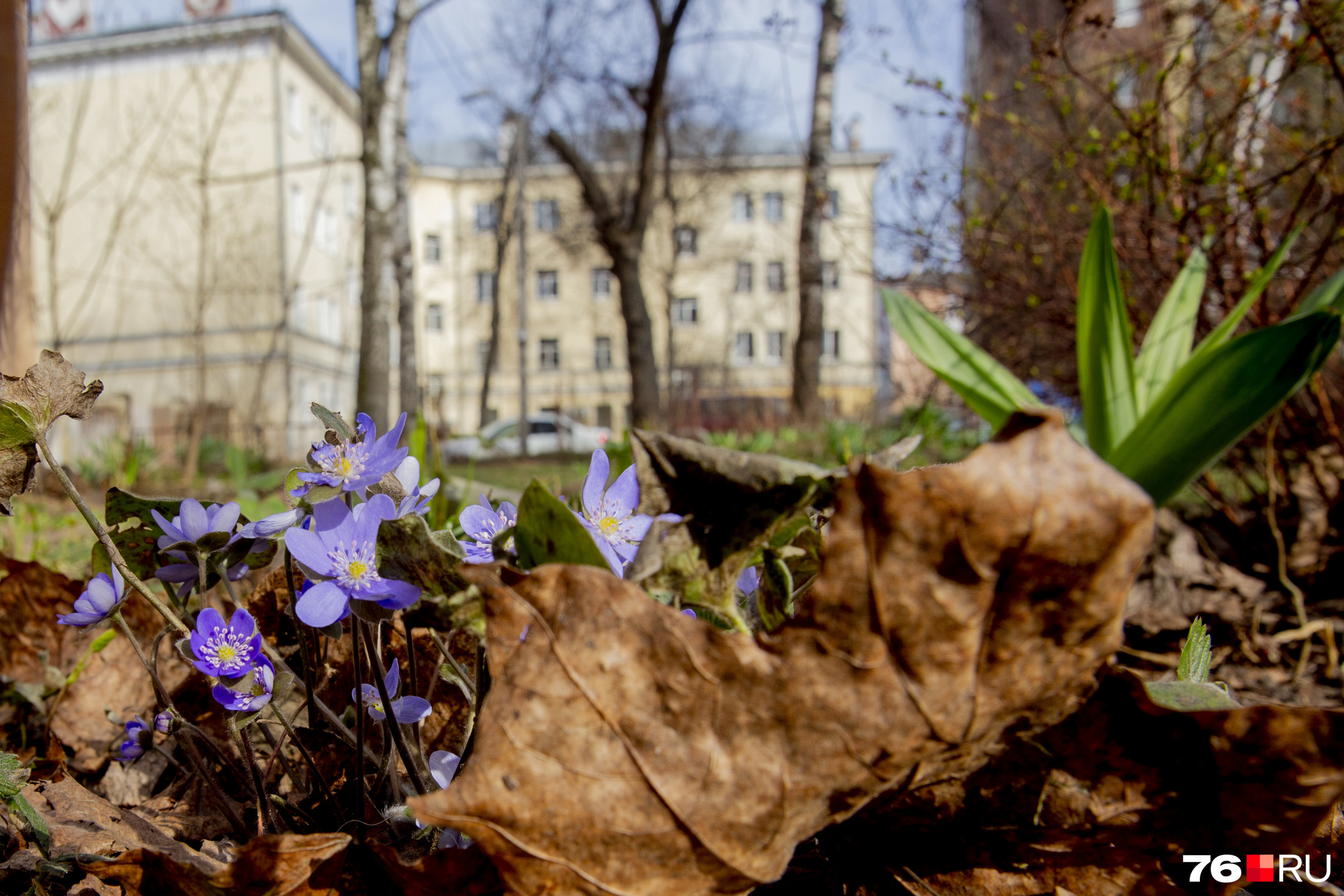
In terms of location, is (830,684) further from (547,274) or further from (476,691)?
(547,274)

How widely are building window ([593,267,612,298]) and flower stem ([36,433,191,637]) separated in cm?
3591

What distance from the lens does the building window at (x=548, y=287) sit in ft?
119

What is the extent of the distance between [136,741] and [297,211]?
24187mm

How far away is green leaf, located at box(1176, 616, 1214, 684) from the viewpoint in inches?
23.8

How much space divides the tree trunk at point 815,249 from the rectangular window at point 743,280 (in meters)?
20.4

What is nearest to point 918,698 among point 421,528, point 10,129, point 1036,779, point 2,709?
point 1036,779

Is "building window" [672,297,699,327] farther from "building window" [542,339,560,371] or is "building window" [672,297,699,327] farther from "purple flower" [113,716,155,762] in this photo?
"purple flower" [113,716,155,762]

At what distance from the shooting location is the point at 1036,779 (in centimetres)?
52

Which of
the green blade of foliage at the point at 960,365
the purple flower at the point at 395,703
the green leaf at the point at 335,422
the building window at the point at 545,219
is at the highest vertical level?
the building window at the point at 545,219

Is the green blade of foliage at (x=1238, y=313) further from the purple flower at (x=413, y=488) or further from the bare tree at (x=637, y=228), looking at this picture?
the bare tree at (x=637, y=228)

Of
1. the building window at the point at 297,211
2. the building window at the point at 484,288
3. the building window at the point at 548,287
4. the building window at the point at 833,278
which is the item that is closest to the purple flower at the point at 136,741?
the building window at the point at 833,278

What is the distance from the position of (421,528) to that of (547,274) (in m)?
37.0

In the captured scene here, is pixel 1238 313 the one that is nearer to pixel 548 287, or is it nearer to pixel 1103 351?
pixel 1103 351

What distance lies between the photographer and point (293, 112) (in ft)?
72.0
